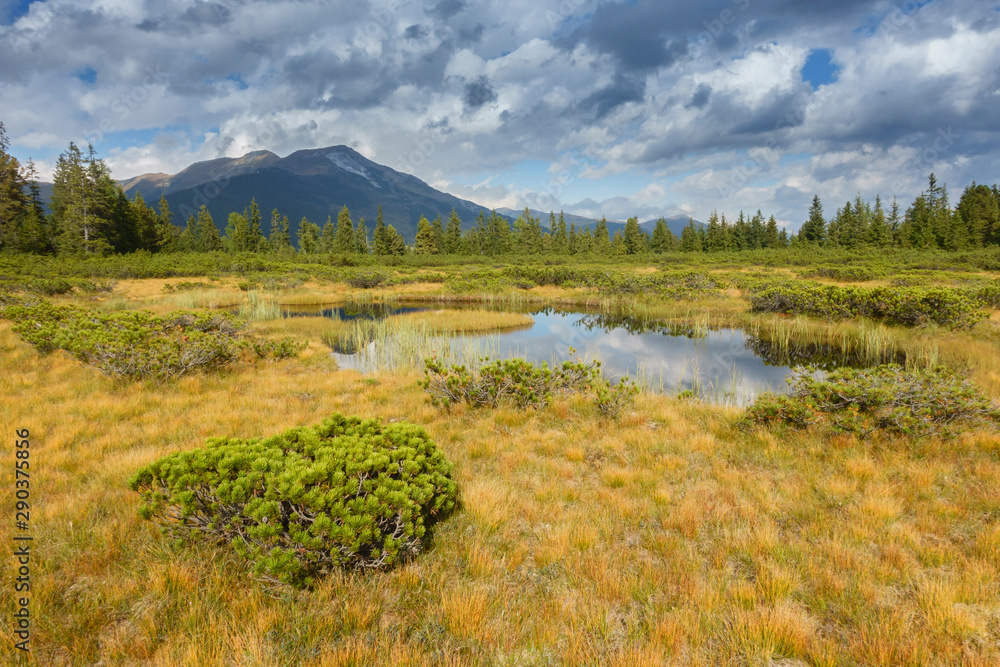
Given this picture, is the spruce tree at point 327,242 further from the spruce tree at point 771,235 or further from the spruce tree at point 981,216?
the spruce tree at point 981,216

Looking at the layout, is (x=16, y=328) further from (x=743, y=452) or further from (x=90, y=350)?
(x=743, y=452)

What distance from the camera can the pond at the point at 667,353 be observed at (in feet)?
38.2

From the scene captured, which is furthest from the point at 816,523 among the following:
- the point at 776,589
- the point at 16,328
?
the point at 16,328

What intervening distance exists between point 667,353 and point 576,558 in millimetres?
13423

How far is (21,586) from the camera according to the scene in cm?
316

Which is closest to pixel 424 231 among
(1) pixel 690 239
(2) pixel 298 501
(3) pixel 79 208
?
(3) pixel 79 208

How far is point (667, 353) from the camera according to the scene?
15750 millimetres

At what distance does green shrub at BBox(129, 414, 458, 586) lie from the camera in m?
3.31

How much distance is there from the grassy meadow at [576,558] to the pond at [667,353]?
379 cm

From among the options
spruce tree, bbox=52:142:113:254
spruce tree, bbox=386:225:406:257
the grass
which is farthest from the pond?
spruce tree, bbox=386:225:406:257

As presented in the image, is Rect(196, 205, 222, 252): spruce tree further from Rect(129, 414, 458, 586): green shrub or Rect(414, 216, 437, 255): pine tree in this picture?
Rect(129, 414, 458, 586): green shrub

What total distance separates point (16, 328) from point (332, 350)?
8301 millimetres

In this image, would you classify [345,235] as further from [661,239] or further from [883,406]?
[883,406]

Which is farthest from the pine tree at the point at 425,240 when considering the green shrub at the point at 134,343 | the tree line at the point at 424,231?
the green shrub at the point at 134,343
